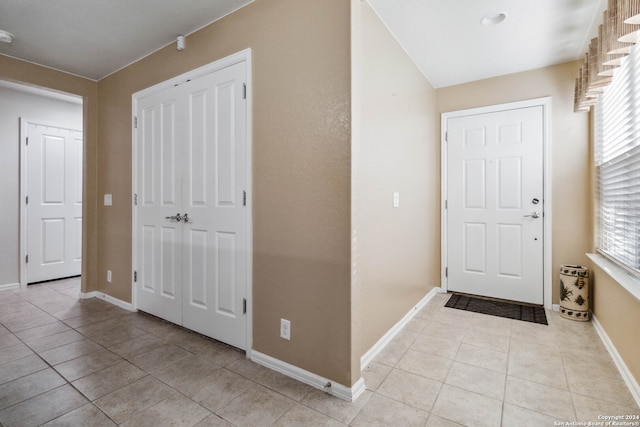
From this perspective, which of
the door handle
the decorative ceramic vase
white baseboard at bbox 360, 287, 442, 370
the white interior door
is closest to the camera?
white baseboard at bbox 360, 287, 442, 370

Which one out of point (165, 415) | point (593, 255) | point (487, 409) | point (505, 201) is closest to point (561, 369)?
point (487, 409)

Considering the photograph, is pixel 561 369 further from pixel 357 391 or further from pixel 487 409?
pixel 357 391

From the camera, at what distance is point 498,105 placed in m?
3.38

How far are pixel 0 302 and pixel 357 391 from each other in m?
3.96

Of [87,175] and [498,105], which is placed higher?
[498,105]

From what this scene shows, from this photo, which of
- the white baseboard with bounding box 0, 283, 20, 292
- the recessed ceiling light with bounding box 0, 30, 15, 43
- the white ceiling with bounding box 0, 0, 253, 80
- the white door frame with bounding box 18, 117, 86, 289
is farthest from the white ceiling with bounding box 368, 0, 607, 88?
the white baseboard with bounding box 0, 283, 20, 292

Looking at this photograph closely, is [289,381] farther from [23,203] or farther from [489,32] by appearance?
[23,203]

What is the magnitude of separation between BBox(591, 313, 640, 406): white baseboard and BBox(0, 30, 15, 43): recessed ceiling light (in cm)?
492

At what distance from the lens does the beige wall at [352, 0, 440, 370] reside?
6.09 ft

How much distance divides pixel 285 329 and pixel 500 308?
2.41 meters

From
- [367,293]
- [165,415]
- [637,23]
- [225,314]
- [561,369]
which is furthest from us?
[225,314]

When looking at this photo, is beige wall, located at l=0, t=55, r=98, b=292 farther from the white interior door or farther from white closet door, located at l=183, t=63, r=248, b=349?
white closet door, located at l=183, t=63, r=248, b=349

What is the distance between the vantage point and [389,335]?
8.14 feet

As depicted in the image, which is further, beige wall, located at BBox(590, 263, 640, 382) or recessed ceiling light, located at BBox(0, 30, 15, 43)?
recessed ceiling light, located at BBox(0, 30, 15, 43)
